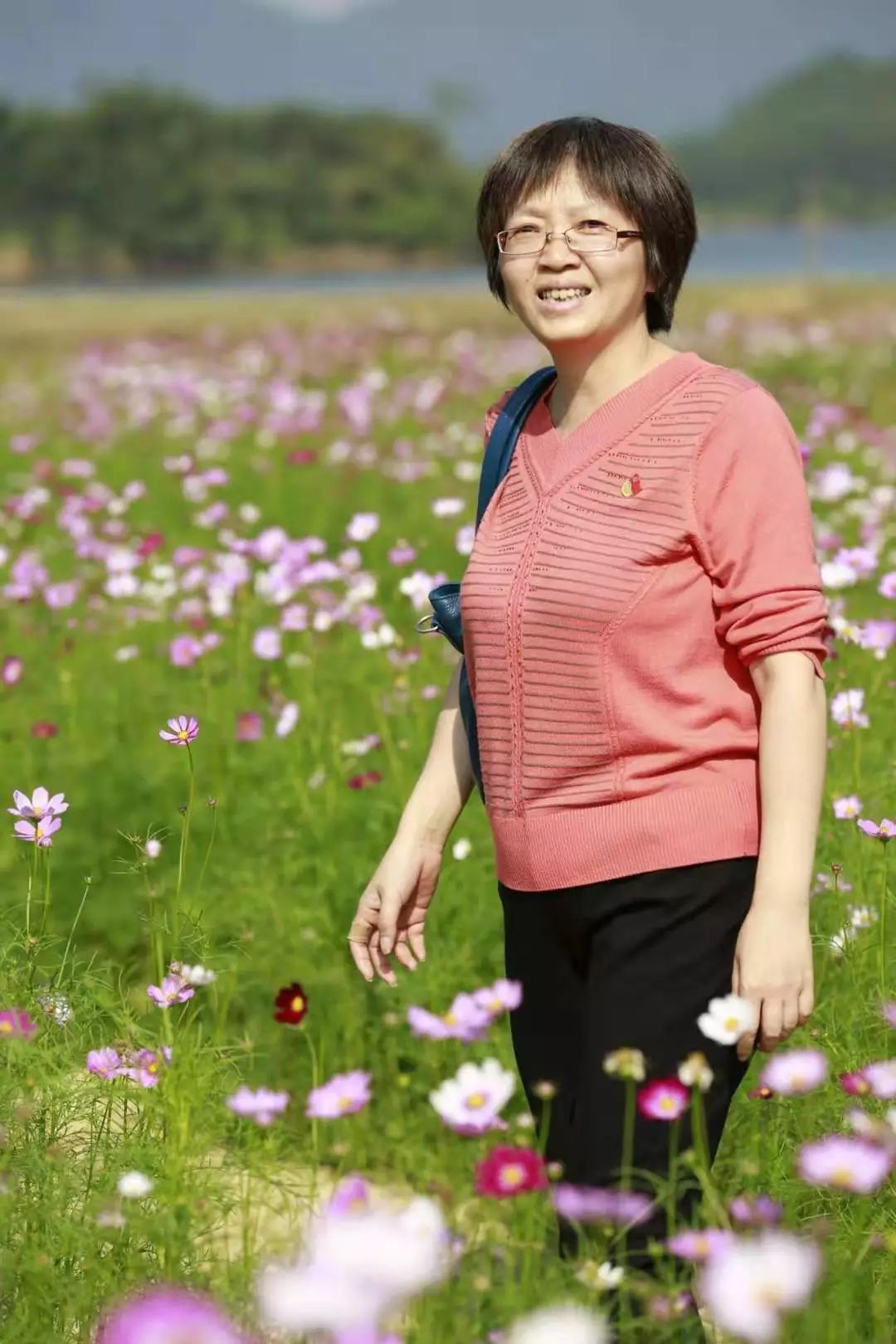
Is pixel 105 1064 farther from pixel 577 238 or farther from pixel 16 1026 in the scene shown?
pixel 577 238

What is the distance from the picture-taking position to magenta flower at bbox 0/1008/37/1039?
1923 mm

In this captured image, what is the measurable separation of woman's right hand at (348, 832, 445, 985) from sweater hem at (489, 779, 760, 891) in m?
0.33

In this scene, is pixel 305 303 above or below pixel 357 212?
below

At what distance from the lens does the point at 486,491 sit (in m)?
2.26

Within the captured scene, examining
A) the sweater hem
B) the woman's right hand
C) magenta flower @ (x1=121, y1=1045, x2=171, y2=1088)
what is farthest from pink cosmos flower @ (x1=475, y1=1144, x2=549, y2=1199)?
the woman's right hand

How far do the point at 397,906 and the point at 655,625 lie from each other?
579mm

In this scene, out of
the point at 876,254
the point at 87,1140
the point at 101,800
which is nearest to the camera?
the point at 87,1140

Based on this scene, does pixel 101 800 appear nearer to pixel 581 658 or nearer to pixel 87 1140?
pixel 87 1140

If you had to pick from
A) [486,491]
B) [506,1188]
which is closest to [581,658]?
[486,491]

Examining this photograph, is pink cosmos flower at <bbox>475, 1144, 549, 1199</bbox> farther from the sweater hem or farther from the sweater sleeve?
the sweater sleeve

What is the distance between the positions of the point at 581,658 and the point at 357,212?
7951 cm

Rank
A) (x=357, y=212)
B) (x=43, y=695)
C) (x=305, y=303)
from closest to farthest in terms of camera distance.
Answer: (x=43, y=695) < (x=305, y=303) < (x=357, y=212)

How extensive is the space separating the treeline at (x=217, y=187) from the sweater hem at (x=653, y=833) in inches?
2836

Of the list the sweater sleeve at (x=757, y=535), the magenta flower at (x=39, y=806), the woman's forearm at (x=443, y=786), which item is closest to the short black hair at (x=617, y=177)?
the sweater sleeve at (x=757, y=535)
